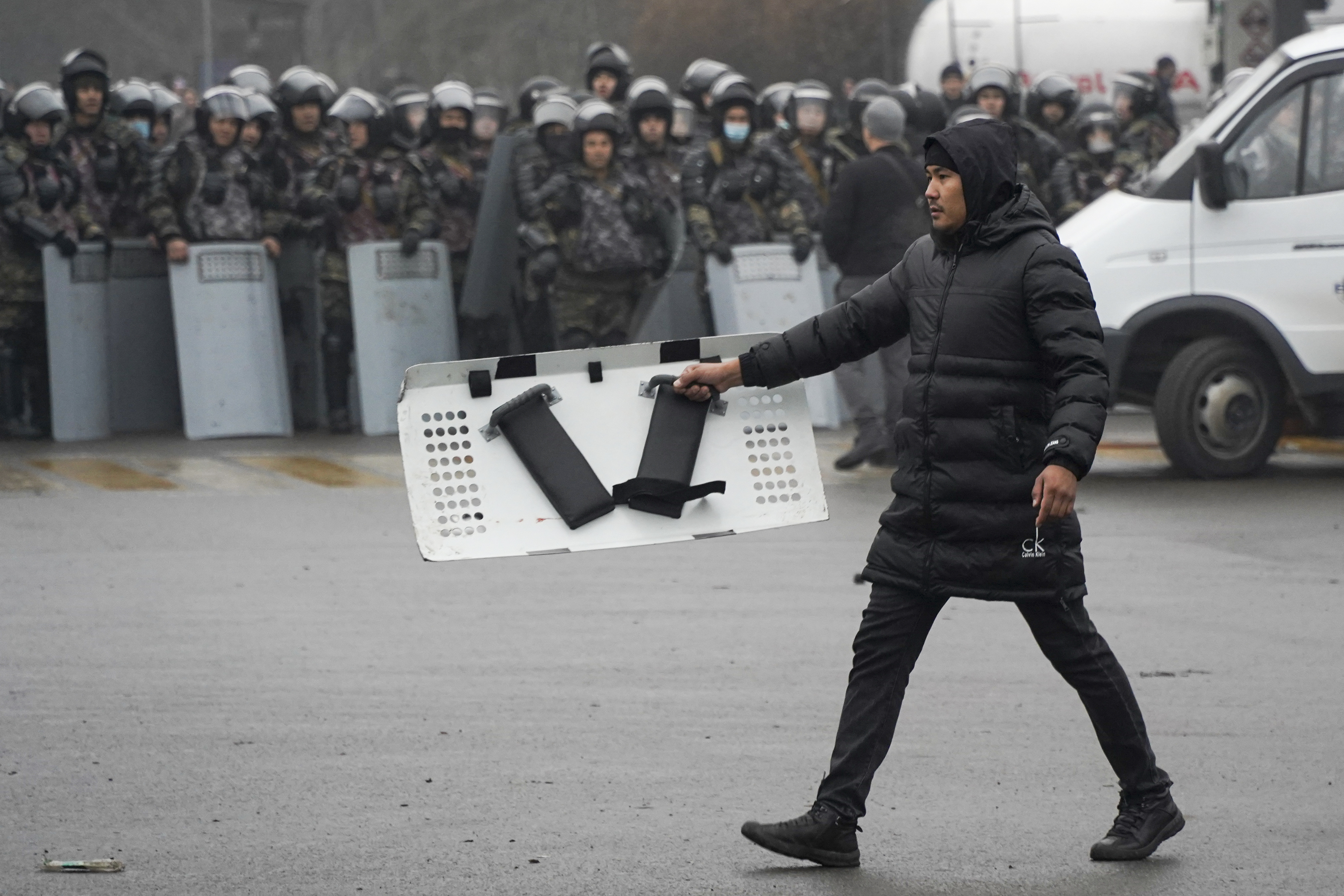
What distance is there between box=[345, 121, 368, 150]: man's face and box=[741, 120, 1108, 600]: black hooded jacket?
389 inches

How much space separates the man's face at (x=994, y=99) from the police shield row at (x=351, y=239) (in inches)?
62.0

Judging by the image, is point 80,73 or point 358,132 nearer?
point 80,73

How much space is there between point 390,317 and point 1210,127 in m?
5.28

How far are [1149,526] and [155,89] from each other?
8.90 metres

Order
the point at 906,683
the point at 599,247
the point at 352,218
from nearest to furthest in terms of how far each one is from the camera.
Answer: the point at 906,683 → the point at 599,247 → the point at 352,218

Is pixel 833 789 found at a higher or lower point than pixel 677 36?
lower

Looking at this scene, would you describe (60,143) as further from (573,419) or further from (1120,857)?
(1120,857)

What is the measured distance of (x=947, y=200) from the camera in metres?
4.54

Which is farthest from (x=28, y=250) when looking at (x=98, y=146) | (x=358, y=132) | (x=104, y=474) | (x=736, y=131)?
(x=736, y=131)

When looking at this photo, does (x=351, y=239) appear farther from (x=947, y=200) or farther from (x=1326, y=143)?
(x=947, y=200)

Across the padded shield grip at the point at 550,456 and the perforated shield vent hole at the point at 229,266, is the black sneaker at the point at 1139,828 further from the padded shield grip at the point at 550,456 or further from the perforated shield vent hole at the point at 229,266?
the perforated shield vent hole at the point at 229,266

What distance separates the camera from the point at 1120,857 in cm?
460

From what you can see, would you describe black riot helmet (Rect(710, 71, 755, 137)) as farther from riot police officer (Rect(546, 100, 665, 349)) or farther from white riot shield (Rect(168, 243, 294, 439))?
white riot shield (Rect(168, 243, 294, 439))

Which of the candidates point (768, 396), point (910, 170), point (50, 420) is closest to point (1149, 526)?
point (910, 170)
